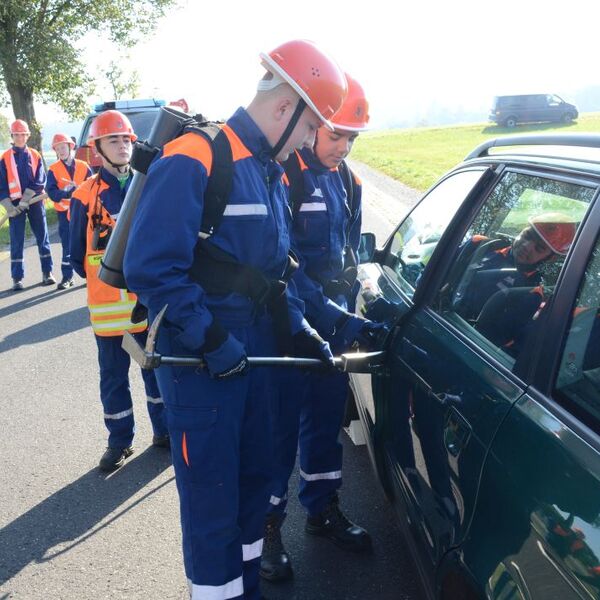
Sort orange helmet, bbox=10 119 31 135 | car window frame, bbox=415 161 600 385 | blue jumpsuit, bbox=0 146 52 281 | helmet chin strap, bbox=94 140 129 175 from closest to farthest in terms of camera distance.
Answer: car window frame, bbox=415 161 600 385 → helmet chin strap, bbox=94 140 129 175 → blue jumpsuit, bbox=0 146 52 281 → orange helmet, bbox=10 119 31 135

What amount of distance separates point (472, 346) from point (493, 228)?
0.62 metres

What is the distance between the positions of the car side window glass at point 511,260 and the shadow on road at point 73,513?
2100 millimetres

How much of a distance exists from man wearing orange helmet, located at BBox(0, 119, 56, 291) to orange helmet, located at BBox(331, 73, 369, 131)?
267 inches

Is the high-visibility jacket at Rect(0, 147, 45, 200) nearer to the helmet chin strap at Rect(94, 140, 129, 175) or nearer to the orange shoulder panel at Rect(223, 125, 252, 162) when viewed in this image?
the helmet chin strap at Rect(94, 140, 129, 175)

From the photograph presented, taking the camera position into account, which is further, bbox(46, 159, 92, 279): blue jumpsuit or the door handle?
bbox(46, 159, 92, 279): blue jumpsuit

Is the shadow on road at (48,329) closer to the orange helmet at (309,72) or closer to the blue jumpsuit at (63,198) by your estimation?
the blue jumpsuit at (63,198)

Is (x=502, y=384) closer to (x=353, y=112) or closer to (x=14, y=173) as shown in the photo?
(x=353, y=112)

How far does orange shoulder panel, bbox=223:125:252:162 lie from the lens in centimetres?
217

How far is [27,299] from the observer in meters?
8.05

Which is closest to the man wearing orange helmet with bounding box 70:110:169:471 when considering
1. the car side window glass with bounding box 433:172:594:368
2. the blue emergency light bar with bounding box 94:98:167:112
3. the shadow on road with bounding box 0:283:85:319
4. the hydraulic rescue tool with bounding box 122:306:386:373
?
the hydraulic rescue tool with bounding box 122:306:386:373

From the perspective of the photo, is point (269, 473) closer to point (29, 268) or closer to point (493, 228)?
point (493, 228)

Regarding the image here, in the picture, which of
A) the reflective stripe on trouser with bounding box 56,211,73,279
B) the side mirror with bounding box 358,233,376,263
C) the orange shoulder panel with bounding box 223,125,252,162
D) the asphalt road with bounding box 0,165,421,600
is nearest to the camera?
the orange shoulder panel with bounding box 223,125,252,162

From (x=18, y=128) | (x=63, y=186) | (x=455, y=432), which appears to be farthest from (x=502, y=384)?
(x=18, y=128)

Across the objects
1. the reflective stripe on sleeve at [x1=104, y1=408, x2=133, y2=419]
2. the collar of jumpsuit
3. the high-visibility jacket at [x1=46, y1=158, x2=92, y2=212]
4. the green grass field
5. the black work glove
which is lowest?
the green grass field
